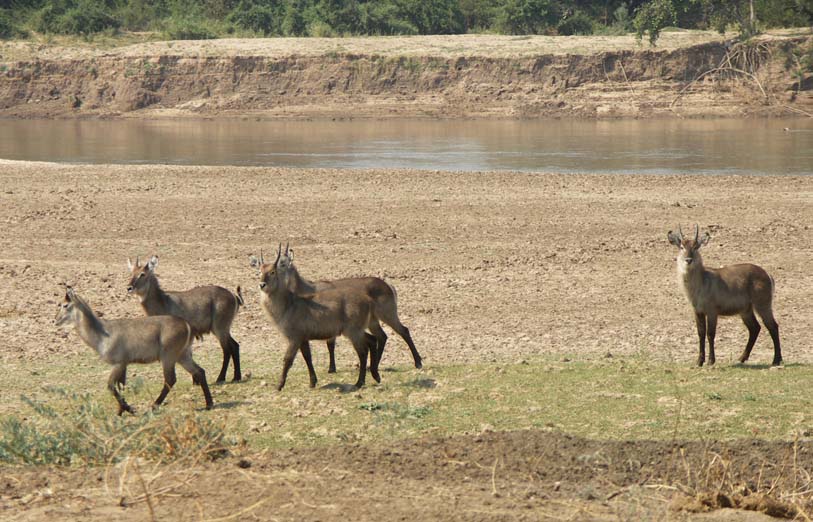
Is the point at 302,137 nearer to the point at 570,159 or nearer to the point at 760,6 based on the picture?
the point at 570,159

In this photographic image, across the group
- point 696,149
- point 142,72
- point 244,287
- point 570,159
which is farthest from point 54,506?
point 142,72

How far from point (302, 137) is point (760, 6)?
76.5 feet

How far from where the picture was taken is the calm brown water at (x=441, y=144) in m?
29.5

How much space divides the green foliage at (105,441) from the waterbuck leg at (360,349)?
2387 mm

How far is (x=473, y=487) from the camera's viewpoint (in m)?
6.32

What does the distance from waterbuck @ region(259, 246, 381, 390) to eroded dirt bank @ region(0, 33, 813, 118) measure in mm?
38280

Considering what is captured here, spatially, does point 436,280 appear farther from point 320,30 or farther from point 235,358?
point 320,30

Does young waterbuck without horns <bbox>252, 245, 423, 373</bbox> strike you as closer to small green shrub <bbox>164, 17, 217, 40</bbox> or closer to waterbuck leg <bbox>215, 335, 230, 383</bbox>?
waterbuck leg <bbox>215, 335, 230, 383</bbox>

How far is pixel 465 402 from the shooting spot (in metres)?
8.77

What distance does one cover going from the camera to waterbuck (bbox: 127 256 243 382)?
990 cm

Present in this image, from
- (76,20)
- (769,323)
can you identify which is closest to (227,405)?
(769,323)

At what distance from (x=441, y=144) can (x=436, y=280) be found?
21658mm

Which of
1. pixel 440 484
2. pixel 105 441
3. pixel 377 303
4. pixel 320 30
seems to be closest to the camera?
pixel 440 484

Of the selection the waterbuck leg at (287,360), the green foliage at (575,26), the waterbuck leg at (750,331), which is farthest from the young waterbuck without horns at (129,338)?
the green foliage at (575,26)
